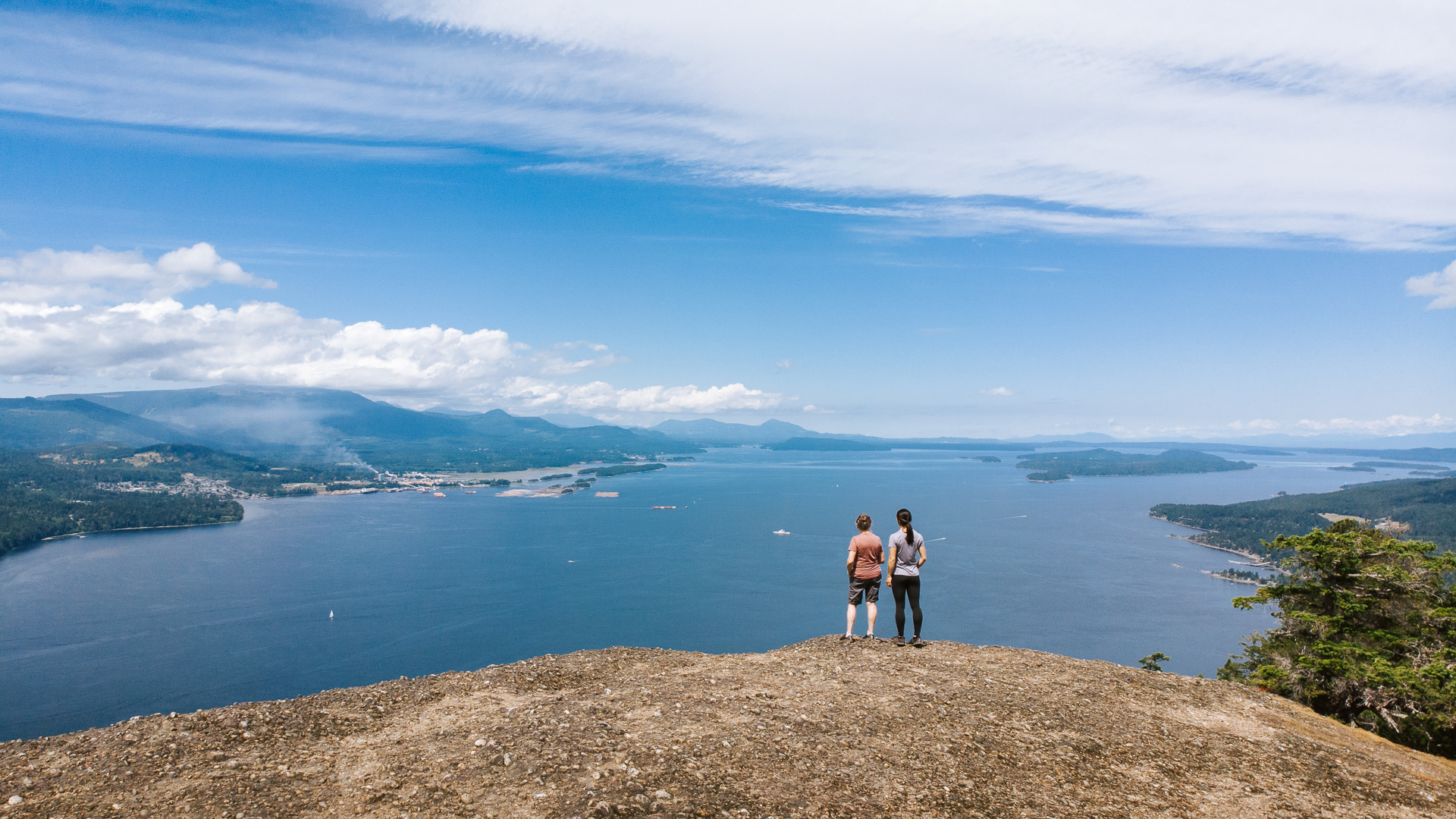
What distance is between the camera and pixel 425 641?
56438 millimetres

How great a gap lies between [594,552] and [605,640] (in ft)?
118

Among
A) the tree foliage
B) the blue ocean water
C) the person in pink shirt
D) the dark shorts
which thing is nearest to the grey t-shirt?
the person in pink shirt

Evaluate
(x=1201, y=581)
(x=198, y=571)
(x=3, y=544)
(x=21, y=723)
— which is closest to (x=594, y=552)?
(x=198, y=571)

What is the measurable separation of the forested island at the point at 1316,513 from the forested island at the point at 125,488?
552 ft

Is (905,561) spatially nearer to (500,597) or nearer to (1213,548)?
(500,597)

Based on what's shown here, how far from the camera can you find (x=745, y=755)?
6.06 metres

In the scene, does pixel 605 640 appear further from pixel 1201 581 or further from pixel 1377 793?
pixel 1201 581

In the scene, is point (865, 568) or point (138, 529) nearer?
point (865, 568)

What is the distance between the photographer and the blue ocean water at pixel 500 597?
5131 centimetres

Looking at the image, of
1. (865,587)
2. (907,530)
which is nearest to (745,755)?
(865,587)

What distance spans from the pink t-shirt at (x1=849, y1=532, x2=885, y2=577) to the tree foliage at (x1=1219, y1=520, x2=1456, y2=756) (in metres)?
6.67

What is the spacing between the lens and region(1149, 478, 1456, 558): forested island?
10306cm

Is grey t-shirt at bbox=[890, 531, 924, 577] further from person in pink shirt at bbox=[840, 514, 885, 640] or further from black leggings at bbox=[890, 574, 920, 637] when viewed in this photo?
person in pink shirt at bbox=[840, 514, 885, 640]

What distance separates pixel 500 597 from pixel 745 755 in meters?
70.8
